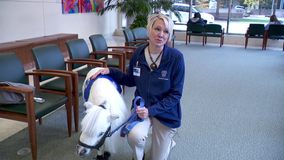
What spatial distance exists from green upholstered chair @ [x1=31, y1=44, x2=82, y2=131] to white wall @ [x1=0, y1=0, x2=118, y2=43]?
3093 mm

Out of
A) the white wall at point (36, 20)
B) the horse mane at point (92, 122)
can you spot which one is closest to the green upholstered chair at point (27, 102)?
the horse mane at point (92, 122)

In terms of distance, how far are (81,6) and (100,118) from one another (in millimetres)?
7271

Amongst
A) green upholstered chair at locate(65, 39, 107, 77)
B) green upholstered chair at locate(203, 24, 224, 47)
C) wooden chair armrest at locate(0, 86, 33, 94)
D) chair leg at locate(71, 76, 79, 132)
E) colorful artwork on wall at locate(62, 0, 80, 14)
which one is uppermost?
colorful artwork on wall at locate(62, 0, 80, 14)

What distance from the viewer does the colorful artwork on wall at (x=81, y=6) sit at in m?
7.16

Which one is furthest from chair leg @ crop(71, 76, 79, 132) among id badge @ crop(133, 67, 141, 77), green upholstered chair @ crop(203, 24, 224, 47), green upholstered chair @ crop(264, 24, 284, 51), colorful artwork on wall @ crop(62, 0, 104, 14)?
green upholstered chair @ crop(264, 24, 284, 51)

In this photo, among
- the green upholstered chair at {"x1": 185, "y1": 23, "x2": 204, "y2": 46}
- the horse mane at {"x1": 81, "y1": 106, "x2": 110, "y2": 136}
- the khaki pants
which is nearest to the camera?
the horse mane at {"x1": 81, "y1": 106, "x2": 110, "y2": 136}

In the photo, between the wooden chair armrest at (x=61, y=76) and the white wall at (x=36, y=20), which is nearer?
the wooden chair armrest at (x=61, y=76)

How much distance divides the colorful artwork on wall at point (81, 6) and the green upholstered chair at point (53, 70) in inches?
185

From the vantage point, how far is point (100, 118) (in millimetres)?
1419

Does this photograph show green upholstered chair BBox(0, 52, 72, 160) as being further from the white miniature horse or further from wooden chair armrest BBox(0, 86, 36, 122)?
the white miniature horse

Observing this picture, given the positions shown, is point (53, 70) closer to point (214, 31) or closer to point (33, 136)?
point (33, 136)

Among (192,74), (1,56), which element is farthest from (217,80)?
(1,56)

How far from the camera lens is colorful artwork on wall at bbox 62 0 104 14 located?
7.16 metres

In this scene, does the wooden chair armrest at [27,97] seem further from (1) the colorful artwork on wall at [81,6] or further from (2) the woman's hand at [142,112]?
(1) the colorful artwork on wall at [81,6]
